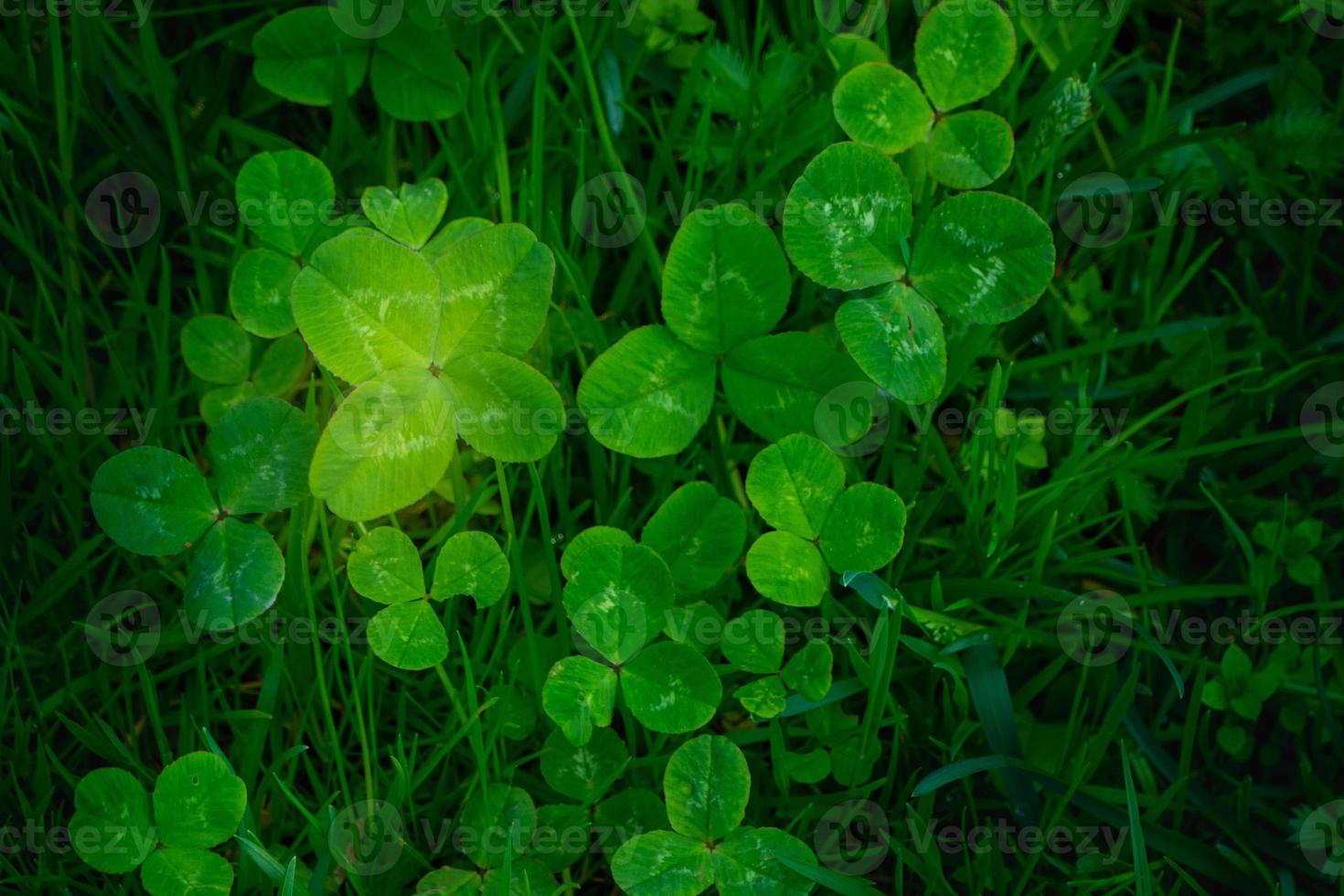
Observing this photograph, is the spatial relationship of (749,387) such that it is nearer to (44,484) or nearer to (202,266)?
(202,266)

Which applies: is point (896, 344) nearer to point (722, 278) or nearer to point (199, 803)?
point (722, 278)

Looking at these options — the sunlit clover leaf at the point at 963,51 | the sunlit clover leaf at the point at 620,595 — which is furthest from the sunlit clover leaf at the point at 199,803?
the sunlit clover leaf at the point at 963,51

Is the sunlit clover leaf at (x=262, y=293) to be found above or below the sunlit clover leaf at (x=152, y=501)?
above

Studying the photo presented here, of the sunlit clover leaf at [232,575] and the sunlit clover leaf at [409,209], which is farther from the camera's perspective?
the sunlit clover leaf at [409,209]

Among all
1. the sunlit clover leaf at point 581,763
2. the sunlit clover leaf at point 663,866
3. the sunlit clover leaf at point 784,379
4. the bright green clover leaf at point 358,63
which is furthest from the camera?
the bright green clover leaf at point 358,63

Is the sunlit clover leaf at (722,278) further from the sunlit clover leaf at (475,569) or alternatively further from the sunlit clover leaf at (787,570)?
the sunlit clover leaf at (475,569)

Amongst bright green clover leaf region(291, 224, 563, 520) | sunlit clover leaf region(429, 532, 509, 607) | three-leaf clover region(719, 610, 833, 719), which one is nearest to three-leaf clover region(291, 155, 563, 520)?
bright green clover leaf region(291, 224, 563, 520)
